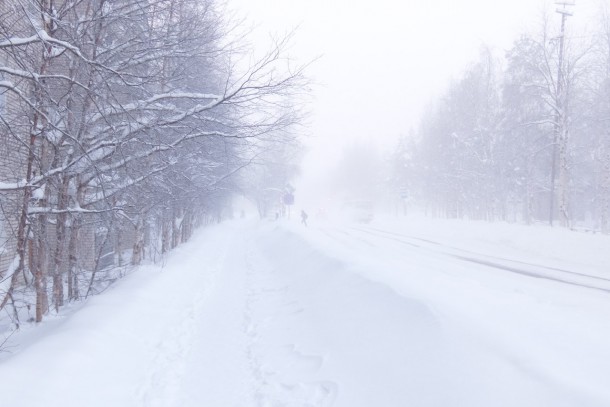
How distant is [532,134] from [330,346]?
96.7ft

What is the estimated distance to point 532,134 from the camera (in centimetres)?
3016

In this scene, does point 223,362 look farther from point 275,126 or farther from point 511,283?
point 511,283

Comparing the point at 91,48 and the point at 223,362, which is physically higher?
the point at 91,48

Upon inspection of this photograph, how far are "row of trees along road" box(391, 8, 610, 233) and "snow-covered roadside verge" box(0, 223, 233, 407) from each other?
19.9 metres

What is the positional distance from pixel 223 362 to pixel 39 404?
257cm

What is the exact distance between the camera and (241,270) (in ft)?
46.6

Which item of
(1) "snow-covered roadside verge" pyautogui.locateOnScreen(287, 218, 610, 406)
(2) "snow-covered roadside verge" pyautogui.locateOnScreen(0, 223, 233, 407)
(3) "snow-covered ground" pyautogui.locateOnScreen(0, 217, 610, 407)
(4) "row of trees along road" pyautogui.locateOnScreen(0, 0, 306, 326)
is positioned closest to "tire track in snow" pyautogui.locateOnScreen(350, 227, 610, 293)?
(3) "snow-covered ground" pyautogui.locateOnScreen(0, 217, 610, 407)

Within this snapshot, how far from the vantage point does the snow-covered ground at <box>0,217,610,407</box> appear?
3676 millimetres

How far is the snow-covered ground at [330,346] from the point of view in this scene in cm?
368

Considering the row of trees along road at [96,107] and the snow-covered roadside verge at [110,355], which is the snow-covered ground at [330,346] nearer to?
the snow-covered roadside verge at [110,355]

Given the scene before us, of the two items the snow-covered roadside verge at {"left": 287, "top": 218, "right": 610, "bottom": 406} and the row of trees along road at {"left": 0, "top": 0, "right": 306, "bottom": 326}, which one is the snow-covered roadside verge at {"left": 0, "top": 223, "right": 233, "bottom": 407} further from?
the snow-covered roadside verge at {"left": 287, "top": 218, "right": 610, "bottom": 406}

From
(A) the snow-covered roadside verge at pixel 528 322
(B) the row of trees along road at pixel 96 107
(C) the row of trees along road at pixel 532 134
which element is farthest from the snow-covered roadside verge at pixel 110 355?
(C) the row of trees along road at pixel 532 134

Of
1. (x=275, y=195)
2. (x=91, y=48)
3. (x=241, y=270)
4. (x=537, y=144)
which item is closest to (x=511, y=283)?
(x=241, y=270)

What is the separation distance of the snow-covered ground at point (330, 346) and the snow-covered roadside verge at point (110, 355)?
0.02m
